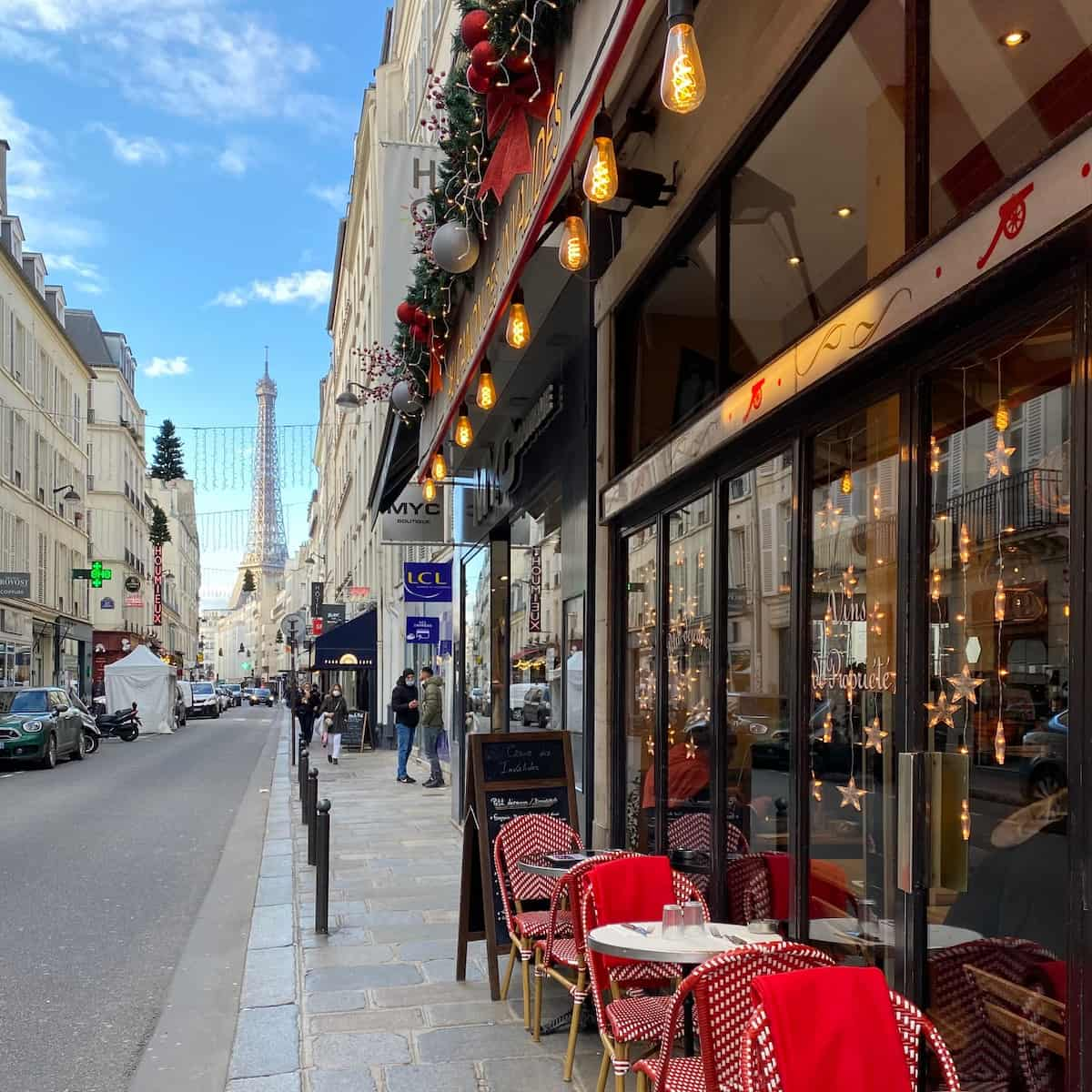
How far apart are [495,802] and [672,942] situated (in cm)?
230

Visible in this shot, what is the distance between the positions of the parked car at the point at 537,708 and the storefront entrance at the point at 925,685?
13.6 feet

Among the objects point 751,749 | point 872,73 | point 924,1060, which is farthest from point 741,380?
point 924,1060

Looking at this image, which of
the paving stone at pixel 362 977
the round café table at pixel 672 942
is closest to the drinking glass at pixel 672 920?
the round café table at pixel 672 942

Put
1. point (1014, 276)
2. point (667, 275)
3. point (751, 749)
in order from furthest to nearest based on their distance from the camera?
point (667, 275), point (751, 749), point (1014, 276)

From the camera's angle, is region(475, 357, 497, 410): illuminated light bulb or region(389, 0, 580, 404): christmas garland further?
region(475, 357, 497, 410): illuminated light bulb

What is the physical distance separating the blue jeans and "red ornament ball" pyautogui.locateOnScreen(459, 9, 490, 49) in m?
14.1

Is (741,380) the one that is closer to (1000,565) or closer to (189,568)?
(1000,565)

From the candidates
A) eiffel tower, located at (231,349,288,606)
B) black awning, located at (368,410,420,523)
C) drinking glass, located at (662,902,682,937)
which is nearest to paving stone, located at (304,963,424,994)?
drinking glass, located at (662,902,682,937)

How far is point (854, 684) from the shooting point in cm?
421

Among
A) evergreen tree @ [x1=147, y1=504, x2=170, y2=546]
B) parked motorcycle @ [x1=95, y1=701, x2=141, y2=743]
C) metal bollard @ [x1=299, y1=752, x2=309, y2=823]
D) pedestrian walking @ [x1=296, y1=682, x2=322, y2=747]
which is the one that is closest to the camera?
metal bollard @ [x1=299, y1=752, x2=309, y2=823]

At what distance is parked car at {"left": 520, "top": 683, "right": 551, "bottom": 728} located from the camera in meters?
9.66

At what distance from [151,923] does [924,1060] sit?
6.52 meters

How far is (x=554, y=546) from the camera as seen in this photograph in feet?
30.5

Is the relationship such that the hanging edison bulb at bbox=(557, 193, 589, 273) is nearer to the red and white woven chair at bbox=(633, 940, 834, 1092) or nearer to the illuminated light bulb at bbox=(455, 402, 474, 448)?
the illuminated light bulb at bbox=(455, 402, 474, 448)
